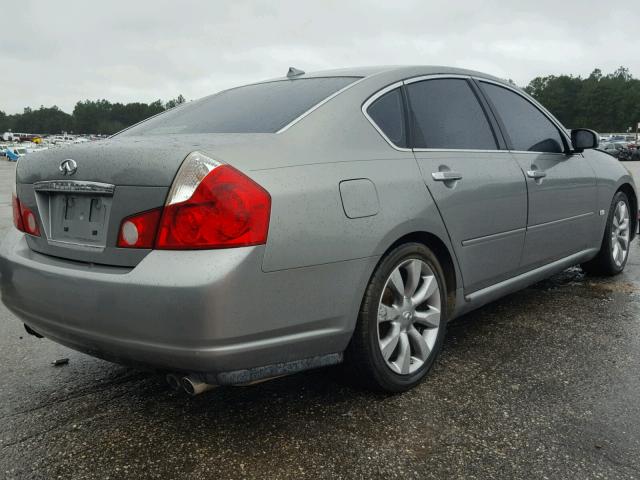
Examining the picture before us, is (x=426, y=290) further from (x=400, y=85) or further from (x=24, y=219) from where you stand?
(x=24, y=219)

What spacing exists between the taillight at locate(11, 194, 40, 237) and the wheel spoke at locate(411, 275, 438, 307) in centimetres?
166

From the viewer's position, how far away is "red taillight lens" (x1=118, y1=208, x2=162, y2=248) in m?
2.04

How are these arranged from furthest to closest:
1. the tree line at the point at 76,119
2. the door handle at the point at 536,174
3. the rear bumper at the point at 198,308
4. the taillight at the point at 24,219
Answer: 1. the tree line at the point at 76,119
2. the door handle at the point at 536,174
3. the taillight at the point at 24,219
4. the rear bumper at the point at 198,308

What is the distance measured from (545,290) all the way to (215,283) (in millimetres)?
3359

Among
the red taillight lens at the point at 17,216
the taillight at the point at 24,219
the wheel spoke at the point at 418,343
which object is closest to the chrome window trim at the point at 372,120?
the wheel spoke at the point at 418,343

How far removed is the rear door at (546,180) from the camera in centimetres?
355

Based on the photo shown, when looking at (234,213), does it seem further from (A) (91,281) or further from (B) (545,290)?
(B) (545,290)

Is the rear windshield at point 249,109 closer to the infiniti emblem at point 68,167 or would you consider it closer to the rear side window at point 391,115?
the rear side window at point 391,115

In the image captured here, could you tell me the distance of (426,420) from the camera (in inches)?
96.0

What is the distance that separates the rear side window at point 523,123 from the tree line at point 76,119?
148290 millimetres

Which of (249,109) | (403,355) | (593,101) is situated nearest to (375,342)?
(403,355)

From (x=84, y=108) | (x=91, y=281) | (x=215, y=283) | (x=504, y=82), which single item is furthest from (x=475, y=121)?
(x=84, y=108)

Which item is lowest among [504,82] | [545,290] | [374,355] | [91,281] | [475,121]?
[545,290]

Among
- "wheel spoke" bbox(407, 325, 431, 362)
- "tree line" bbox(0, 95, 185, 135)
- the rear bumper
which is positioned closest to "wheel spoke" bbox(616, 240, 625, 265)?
"wheel spoke" bbox(407, 325, 431, 362)
